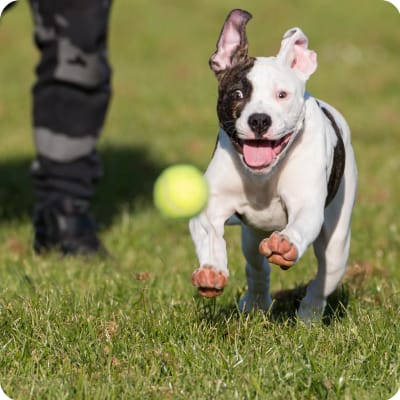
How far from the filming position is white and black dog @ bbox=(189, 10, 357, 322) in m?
4.16

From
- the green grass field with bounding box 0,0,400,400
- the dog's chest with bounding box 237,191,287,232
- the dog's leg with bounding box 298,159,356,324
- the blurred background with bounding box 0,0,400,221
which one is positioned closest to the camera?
the green grass field with bounding box 0,0,400,400

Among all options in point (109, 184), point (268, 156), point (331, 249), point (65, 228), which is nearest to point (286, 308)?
point (331, 249)

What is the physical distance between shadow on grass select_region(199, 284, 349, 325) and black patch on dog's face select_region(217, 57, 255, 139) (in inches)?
42.1

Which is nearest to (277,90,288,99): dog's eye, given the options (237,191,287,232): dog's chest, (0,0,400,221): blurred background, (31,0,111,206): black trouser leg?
(237,191,287,232): dog's chest

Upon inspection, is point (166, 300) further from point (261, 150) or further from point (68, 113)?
point (68, 113)

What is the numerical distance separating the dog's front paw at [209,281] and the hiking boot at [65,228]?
133 inches

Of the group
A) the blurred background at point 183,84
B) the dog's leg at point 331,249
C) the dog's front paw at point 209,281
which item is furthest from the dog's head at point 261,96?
the blurred background at point 183,84

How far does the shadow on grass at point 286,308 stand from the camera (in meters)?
4.89

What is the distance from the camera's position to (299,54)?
452cm

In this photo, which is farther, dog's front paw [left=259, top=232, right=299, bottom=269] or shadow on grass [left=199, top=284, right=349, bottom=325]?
shadow on grass [left=199, top=284, right=349, bottom=325]

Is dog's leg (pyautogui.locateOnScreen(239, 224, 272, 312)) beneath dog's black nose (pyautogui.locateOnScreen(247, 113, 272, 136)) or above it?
beneath

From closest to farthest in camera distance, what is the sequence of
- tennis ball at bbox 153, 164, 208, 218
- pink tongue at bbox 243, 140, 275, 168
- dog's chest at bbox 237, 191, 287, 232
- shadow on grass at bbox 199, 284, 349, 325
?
pink tongue at bbox 243, 140, 275, 168 → tennis ball at bbox 153, 164, 208, 218 → dog's chest at bbox 237, 191, 287, 232 → shadow on grass at bbox 199, 284, 349, 325

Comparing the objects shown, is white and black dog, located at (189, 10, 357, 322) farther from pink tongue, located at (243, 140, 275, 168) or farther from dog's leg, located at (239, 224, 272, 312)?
dog's leg, located at (239, 224, 272, 312)

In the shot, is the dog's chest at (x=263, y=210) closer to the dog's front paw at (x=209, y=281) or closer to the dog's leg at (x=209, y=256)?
the dog's leg at (x=209, y=256)
